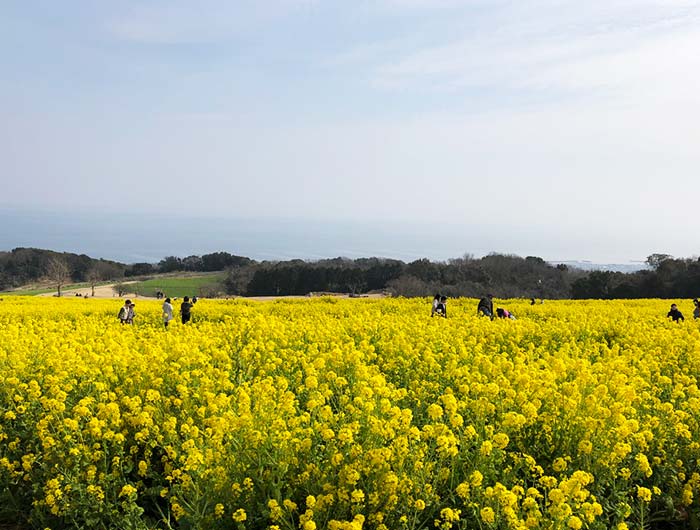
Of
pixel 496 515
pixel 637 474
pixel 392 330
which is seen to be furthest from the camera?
pixel 392 330

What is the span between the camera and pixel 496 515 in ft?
12.0

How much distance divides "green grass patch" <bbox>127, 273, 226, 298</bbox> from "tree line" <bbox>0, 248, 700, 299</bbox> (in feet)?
8.50

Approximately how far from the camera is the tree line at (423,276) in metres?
56.6

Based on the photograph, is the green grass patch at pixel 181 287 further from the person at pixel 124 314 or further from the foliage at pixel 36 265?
the person at pixel 124 314

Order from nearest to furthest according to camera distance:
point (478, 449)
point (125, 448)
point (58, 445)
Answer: point (478, 449) < point (58, 445) < point (125, 448)

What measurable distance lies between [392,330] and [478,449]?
7634mm

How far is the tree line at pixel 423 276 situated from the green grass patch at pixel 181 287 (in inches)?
102

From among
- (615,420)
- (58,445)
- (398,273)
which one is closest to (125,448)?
(58,445)

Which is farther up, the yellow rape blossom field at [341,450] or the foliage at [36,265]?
the foliage at [36,265]

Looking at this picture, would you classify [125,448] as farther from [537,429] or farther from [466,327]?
[466,327]

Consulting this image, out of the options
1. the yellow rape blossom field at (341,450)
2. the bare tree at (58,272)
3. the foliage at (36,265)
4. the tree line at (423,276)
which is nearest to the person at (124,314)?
the yellow rape blossom field at (341,450)

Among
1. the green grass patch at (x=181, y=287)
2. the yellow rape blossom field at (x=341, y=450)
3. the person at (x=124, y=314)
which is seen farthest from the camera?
the green grass patch at (x=181, y=287)

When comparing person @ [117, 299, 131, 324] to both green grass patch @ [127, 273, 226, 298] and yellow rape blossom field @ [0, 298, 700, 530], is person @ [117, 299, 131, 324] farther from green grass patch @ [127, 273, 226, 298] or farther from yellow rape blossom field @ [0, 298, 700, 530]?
green grass patch @ [127, 273, 226, 298]

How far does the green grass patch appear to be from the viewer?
84438 mm
